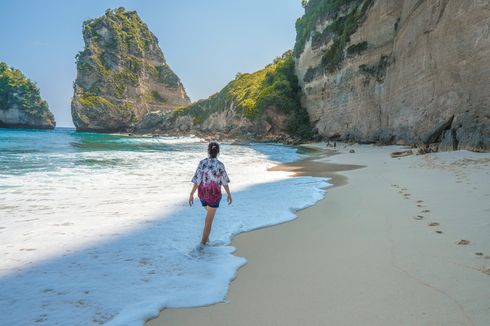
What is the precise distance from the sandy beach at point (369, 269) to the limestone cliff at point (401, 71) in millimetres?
10527

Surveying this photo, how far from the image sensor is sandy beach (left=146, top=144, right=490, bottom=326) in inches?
101

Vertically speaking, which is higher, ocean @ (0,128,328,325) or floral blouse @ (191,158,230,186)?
floral blouse @ (191,158,230,186)

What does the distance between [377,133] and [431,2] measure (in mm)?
12259

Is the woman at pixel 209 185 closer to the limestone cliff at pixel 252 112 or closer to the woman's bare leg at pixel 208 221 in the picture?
the woman's bare leg at pixel 208 221

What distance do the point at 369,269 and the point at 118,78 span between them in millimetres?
120857

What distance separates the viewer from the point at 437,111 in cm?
1822

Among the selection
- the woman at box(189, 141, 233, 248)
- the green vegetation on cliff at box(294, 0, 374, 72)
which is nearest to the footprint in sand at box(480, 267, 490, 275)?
the woman at box(189, 141, 233, 248)

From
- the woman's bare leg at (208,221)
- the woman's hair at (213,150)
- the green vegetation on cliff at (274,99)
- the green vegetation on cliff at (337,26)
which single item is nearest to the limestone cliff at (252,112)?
the green vegetation on cliff at (274,99)

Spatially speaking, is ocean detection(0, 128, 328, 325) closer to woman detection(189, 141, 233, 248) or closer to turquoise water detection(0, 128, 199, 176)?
woman detection(189, 141, 233, 248)

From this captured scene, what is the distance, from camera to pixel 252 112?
59.9 meters

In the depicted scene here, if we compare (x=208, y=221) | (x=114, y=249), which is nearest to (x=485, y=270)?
(x=208, y=221)

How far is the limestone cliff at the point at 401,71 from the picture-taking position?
14648 millimetres

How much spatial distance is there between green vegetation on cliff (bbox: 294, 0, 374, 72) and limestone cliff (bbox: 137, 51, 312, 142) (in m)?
9.45

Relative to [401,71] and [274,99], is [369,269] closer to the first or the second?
[401,71]
